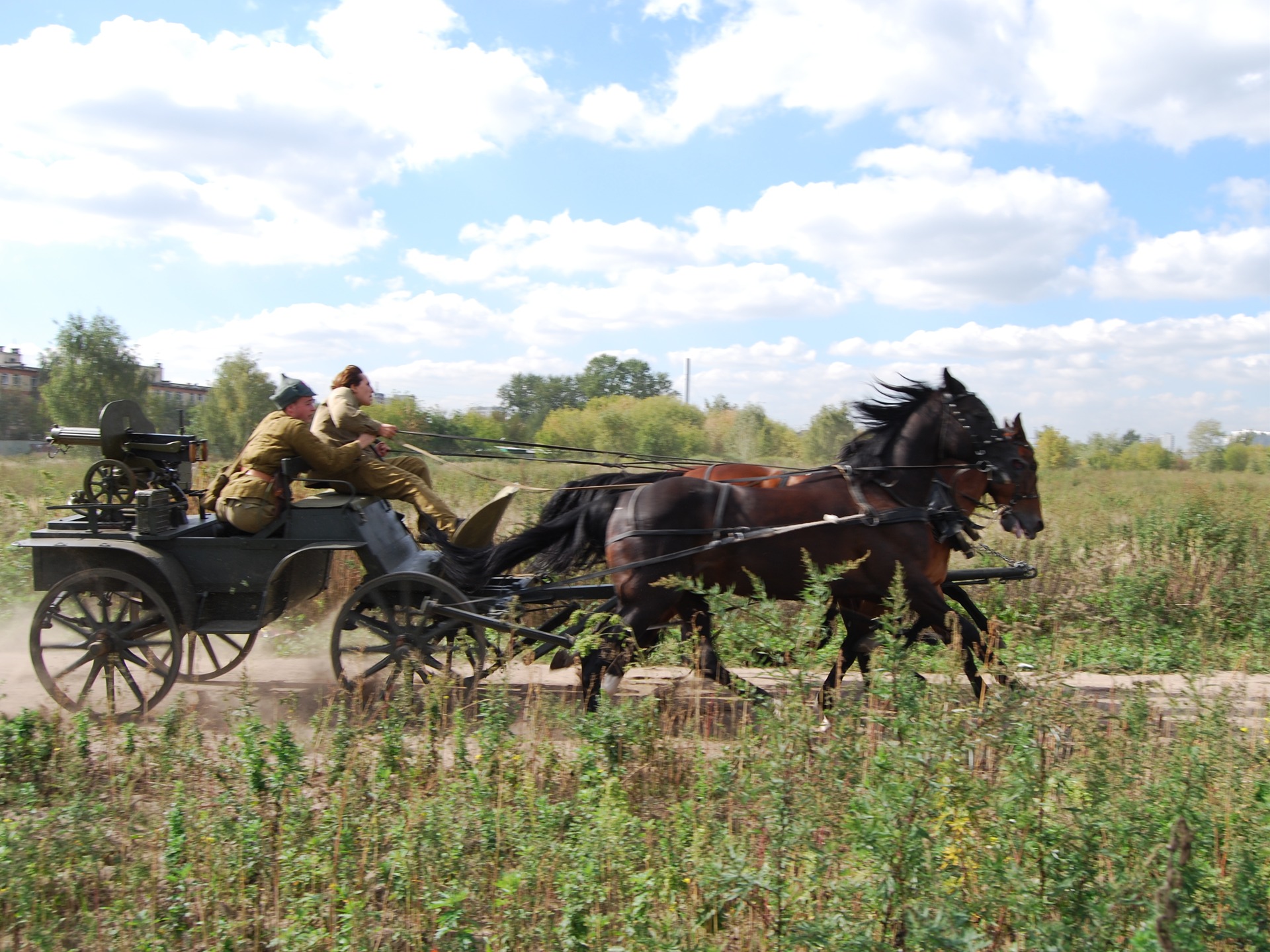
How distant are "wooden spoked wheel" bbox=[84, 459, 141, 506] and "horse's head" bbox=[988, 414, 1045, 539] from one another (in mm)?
5897

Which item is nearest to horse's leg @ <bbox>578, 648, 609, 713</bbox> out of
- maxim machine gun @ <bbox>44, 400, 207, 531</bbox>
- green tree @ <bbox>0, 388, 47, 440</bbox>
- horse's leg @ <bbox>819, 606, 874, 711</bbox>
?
horse's leg @ <bbox>819, 606, 874, 711</bbox>

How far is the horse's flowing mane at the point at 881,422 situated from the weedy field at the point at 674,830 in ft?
8.15

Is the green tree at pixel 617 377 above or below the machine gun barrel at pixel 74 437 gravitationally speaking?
above

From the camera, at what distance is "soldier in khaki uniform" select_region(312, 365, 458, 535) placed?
248 inches

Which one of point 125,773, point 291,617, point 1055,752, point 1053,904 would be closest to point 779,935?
point 1053,904

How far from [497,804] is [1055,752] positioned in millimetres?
2384

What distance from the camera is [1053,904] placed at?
2770 millimetres

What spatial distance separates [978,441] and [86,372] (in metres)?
40.4

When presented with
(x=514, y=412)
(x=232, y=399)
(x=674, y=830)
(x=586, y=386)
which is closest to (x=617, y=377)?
(x=586, y=386)

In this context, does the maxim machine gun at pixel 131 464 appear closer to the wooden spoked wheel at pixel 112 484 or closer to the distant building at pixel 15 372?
the wooden spoked wheel at pixel 112 484

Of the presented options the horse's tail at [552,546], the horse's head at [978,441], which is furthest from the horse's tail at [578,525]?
the horse's head at [978,441]

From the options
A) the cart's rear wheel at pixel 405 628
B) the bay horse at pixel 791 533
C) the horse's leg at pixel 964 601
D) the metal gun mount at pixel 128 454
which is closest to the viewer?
the bay horse at pixel 791 533

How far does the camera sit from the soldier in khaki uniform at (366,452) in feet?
20.7

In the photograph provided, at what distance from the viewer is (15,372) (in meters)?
66.5
